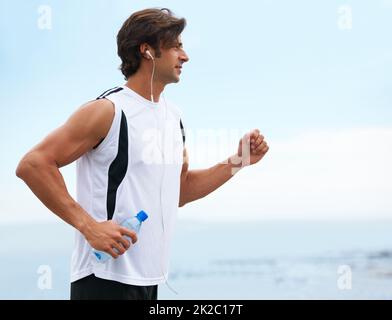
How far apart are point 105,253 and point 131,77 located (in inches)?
38.9

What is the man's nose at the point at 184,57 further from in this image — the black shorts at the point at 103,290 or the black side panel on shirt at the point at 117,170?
the black shorts at the point at 103,290

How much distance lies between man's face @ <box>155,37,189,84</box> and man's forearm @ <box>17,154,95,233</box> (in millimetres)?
784

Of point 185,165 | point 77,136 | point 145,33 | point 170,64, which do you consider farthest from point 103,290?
point 145,33

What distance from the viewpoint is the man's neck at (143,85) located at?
3.05 metres

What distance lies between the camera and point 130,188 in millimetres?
2830

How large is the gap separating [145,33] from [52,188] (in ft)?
3.30

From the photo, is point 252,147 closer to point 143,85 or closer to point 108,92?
point 143,85

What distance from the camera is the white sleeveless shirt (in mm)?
2791

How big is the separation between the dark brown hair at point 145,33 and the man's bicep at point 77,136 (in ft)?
1.46

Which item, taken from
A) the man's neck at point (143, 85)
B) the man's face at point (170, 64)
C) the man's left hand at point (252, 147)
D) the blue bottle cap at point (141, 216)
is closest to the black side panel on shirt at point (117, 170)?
the blue bottle cap at point (141, 216)

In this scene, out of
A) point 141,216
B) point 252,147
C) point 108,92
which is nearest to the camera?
point 141,216
